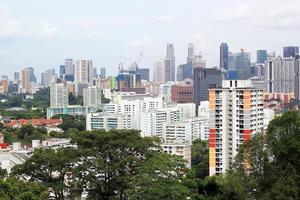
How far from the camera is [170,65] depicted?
83.5m

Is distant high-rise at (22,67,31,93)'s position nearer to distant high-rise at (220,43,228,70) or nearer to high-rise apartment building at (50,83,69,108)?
distant high-rise at (220,43,228,70)

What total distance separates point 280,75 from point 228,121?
43.2 meters

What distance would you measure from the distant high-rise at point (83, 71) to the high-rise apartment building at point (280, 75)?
80.2 feet

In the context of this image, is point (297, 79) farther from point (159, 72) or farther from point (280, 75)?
point (159, 72)

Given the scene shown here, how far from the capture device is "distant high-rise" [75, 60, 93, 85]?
7756 centimetres

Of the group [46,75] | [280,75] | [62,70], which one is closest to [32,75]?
[46,75]

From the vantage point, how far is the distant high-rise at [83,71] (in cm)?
7756

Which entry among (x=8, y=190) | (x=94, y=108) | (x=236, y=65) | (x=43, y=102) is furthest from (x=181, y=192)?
(x=236, y=65)

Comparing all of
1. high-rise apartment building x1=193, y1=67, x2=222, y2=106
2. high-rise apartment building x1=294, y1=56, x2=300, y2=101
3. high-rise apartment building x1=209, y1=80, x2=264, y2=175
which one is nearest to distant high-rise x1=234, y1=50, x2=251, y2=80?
high-rise apartment building x1=294, y1=56, x2=300, y2=101

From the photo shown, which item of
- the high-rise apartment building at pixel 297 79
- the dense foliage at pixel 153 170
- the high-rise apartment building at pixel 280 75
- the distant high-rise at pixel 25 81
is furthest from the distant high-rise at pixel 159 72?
the dense foliage at pixel 153 170

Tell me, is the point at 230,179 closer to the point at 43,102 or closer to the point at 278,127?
the point at 278,127

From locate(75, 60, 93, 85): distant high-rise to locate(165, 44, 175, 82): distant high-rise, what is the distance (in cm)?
1067

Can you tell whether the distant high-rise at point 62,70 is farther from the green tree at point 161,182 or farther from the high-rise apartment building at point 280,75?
the green tree at point 161,182

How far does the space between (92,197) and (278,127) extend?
3866 mm
